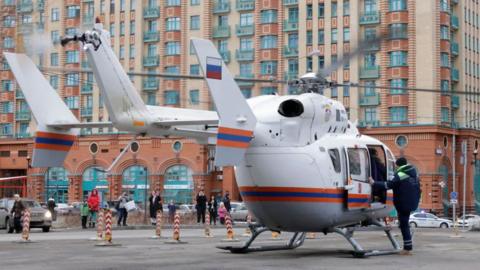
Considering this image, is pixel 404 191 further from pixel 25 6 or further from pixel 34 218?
pixel 34 218

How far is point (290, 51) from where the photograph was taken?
77.8 m

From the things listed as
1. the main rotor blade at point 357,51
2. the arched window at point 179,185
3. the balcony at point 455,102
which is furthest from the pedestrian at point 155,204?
the balcony at point 455,102

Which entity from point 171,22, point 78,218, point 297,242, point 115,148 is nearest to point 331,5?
point 171,22

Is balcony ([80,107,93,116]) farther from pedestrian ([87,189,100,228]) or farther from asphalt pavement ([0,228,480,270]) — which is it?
asphalt pavement ([0,228,480,270])

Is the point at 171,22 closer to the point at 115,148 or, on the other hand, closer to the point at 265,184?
the point at 115,148

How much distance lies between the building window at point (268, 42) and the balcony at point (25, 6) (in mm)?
63311

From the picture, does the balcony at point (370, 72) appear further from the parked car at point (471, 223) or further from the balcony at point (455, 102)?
the parked car at point (471, 223)

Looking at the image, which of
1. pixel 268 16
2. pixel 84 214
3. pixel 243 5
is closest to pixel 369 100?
pixel 268 16

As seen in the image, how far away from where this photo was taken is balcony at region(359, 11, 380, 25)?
240 feet

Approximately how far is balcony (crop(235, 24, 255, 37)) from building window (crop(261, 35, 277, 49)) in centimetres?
132

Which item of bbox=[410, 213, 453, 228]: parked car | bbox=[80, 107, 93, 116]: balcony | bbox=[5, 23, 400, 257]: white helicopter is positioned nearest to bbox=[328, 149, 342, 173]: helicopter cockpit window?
bbox=[5, 23, 400, 257]: white helicopter

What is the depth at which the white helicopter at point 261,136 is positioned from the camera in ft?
58.1

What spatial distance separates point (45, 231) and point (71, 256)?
719 inches

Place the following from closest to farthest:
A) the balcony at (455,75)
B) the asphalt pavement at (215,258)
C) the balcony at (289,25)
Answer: the asphalt pavement at (215,258) → the balcony at (455,75) → the balcony at (289,25)
